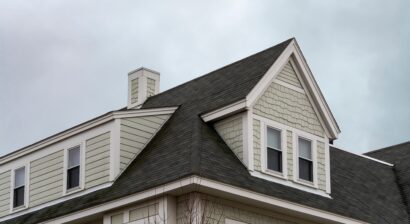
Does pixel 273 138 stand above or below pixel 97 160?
above

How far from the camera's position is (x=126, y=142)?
27172 mm

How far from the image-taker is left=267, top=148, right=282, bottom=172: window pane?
26.7 metres

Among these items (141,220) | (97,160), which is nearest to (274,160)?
(141,220)

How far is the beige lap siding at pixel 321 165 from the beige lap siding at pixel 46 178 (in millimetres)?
7611

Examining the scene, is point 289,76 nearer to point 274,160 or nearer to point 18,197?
point 274,160

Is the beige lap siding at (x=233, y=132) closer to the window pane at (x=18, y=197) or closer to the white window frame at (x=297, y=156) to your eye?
the white window frame at (x=297, y=156)

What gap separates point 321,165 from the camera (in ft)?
92.2

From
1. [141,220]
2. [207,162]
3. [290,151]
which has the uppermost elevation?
[290,151]

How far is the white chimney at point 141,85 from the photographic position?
3325cm


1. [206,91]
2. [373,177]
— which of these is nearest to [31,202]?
[206,91]

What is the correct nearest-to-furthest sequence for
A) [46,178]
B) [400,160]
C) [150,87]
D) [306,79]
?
[306,79], [46,178], [150,87], [400,160]

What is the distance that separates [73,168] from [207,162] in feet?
18.3

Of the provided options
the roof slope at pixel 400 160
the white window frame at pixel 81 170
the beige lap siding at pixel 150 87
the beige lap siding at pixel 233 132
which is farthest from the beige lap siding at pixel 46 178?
the roof slope at pixel 400 160

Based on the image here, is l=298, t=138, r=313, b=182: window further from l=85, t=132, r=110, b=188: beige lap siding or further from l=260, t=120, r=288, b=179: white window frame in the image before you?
l=85, t=132, r=110, b=188: beige lap siding
